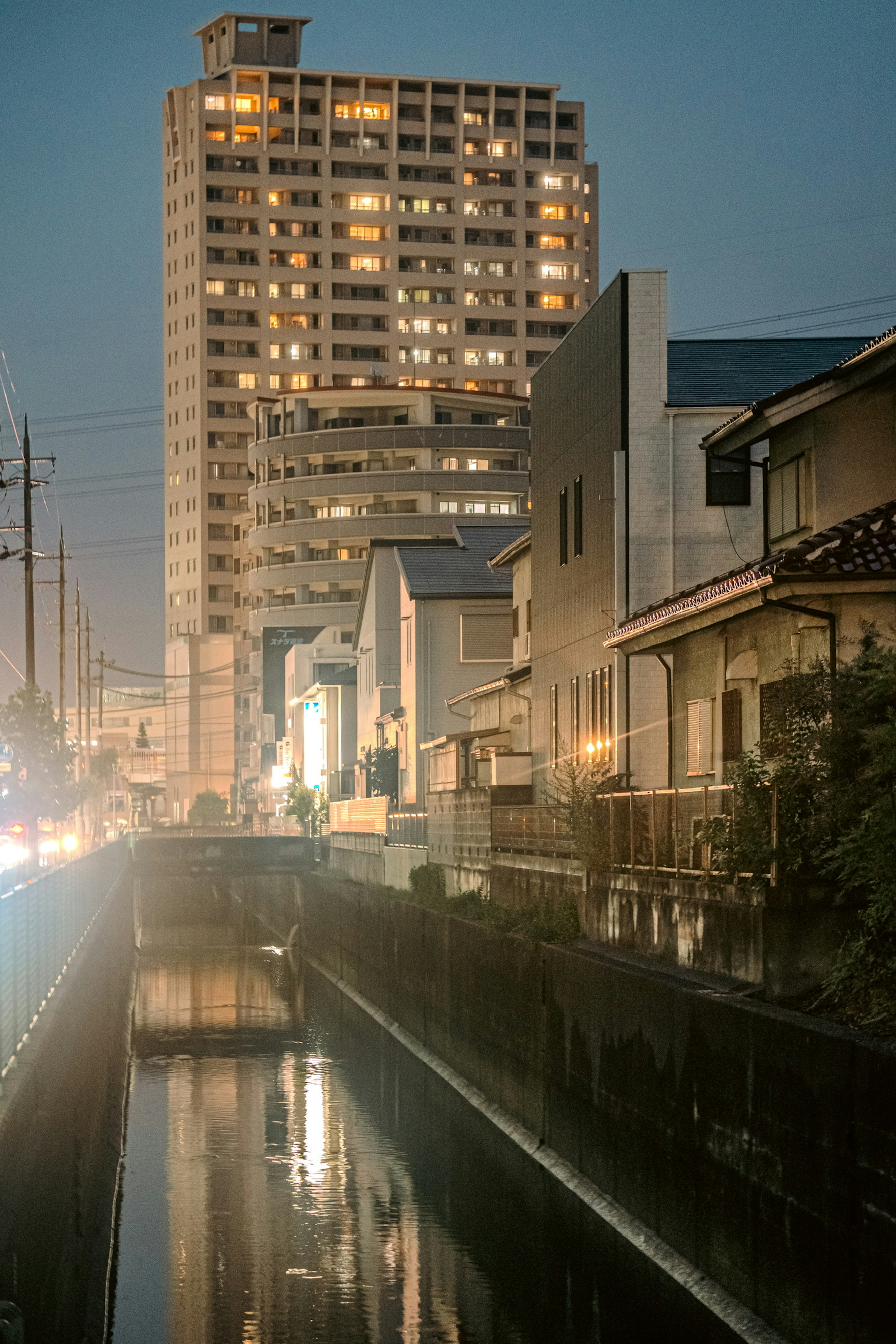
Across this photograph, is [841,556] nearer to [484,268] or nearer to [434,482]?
[434,482]

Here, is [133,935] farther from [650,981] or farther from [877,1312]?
[877,1312]

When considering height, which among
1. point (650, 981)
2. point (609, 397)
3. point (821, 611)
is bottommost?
point (650, 981)

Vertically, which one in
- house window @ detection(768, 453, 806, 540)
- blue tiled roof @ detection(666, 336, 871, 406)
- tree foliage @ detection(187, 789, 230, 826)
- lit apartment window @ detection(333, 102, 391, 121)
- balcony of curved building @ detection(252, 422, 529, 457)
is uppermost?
lit apartment window @ detection(333, 102, 391, 121)

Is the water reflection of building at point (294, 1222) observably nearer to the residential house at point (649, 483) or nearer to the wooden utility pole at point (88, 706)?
the residential house at point (649, 483)

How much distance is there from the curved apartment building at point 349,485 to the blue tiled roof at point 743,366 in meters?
89.9

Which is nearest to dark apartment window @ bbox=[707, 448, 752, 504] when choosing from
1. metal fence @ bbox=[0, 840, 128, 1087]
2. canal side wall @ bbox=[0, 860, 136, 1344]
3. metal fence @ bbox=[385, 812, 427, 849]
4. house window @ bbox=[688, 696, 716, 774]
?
house window @ bbox=[688, 696, 716, 774]

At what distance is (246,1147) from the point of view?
79.4 ft

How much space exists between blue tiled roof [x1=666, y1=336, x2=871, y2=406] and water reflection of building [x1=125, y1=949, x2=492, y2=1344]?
1335 centimetres

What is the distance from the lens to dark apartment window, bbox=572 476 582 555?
31.2 metres

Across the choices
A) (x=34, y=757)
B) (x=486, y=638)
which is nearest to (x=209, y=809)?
(x=34, y=757)

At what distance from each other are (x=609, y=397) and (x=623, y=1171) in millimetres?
16014

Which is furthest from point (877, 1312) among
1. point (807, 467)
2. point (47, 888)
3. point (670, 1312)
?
point (807, 467)

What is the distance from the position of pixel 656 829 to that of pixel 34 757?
58001mm

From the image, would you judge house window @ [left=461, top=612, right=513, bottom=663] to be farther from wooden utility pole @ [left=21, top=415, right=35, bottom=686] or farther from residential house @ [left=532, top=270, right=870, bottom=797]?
residential house @ [left=532, top=270, right=870, bottom=797]
